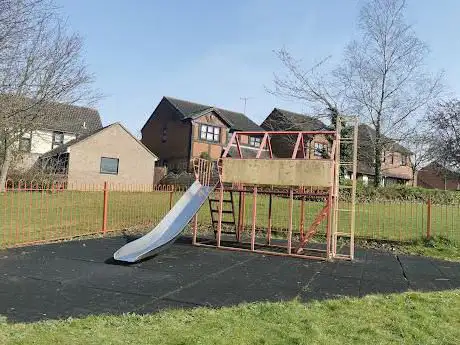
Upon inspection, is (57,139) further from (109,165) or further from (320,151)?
(320,151)

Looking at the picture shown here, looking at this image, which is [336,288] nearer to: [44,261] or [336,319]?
[336,319]

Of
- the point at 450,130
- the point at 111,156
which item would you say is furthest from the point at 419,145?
the point at 111,156

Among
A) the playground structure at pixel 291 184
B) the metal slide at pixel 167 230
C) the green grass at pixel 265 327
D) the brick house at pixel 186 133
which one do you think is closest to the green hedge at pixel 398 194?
the playground structure at pixel 291 184

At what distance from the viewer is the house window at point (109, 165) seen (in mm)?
38969

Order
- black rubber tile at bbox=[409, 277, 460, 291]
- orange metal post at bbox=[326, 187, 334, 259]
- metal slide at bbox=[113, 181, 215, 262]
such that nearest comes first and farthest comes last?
black rubber tile at bbox=[409, 277, 460, 291] → metal slide at bbox=[113, 181, 215, 262] → orange metal post at bbox=[326, 187, 334, 259]

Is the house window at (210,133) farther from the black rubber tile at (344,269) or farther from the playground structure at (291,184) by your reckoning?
the black rubber tile at (344,269)

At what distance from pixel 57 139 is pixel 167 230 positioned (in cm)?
3610

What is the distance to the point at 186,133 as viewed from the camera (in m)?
45.3

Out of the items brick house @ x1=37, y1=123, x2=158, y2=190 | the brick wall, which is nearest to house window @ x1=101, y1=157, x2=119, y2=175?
brick house @ x1=37, y1=123, x2=158, y2=190

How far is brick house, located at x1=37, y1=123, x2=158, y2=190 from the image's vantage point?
120 ft

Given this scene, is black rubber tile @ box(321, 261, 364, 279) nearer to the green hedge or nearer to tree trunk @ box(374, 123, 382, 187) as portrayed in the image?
the green hedge

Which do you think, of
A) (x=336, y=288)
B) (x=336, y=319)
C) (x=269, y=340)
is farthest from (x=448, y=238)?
(x=269, y=340)

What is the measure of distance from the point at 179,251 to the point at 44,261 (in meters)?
3.23

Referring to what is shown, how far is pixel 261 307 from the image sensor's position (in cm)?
619
